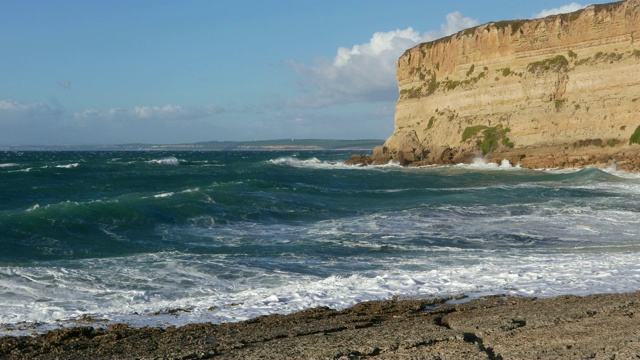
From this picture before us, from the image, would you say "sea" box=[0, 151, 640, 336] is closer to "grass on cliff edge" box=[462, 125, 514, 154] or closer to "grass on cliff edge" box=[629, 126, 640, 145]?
"grass on cliff edge" box=[629, 126, 640, 145]

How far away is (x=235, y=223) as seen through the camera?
21078 millimetres

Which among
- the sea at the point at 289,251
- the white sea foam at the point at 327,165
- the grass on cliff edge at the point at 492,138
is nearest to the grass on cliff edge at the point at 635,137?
the grass on cliff edge at the point at 492,138

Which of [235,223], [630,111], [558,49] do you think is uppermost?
[558,49]

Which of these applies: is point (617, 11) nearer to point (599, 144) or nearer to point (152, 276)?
point (599, 144)

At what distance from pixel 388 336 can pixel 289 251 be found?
7.94m

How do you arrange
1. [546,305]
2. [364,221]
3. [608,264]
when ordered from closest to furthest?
[546,305] < [608,264] < [364,221]

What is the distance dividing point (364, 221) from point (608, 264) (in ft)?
28.5

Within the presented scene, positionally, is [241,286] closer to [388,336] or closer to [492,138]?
[388,336]

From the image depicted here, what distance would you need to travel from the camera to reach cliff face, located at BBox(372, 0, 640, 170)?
46469 mm

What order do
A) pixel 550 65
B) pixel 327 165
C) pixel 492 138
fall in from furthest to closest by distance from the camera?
1. pixel 327 165
2. pixel 492 138
3. pixel 550 65

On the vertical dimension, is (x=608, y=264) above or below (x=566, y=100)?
below

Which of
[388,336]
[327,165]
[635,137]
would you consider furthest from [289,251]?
[327,165]

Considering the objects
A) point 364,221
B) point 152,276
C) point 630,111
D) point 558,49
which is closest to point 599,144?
point 630,111

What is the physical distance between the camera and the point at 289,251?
1525 centimetres
